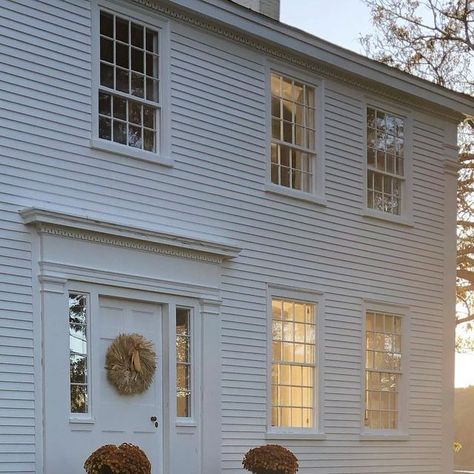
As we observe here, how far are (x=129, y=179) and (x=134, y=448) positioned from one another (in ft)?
10.6

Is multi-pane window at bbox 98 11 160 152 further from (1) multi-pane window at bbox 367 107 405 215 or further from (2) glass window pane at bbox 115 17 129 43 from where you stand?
(1) multi-pane window at bbox 367 107 405 215

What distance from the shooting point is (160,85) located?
1353 cm

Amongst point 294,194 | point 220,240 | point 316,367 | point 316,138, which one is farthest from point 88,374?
point 316,138

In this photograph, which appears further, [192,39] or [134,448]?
[192,39]

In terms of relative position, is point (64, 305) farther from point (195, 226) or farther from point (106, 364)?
point (195, 226)

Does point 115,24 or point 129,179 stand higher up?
point 115,24

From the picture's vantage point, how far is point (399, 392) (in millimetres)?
17078

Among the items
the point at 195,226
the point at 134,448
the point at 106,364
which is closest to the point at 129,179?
the point at 195,226

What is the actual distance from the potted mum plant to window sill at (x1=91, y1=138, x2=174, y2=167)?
3.63 m

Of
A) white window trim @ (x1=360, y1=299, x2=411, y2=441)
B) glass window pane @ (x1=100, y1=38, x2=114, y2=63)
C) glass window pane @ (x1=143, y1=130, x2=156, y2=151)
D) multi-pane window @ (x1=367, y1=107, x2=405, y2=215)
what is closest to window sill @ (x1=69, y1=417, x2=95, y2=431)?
glass window pane @ (x1=143, y1=130, x2=156, y2=151)

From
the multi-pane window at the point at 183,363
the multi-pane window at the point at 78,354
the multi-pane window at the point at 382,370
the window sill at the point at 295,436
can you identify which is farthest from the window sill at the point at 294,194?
the multi-pane window at the point at 78,354

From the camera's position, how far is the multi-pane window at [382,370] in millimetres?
16555

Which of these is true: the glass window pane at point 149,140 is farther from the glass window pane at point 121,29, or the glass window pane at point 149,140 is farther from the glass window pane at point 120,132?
the glass window pane at point 121,29

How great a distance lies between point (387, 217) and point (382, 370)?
2306 mm
